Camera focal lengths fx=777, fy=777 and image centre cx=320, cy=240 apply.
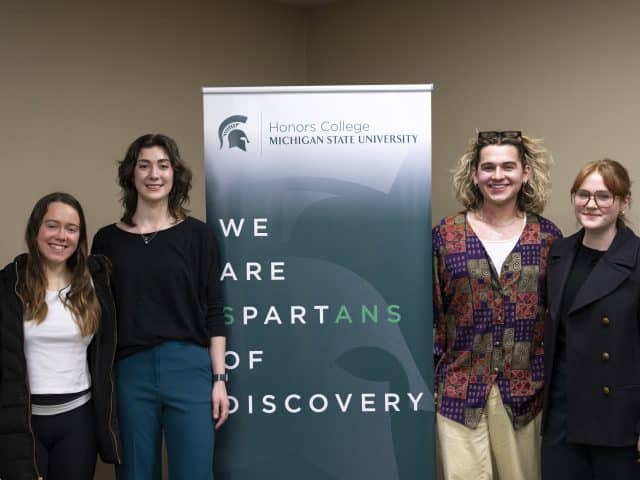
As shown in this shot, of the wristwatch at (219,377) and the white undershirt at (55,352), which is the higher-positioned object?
the white undershirt at (55,352)

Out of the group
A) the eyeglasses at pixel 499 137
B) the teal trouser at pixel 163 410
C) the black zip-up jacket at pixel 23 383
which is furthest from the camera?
the eyeglasses at pixel 499 137

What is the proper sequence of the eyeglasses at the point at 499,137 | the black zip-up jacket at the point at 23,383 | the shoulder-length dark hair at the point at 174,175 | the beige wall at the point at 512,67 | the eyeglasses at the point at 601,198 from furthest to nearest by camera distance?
the beige wall at the point at 512,67, the eyeglasses at the point at 499,137, the shoulder-length dark hair at the point at 174,175, the eyeglasses at the point at 601,198, the black zip-up jacket at the point at 23,383

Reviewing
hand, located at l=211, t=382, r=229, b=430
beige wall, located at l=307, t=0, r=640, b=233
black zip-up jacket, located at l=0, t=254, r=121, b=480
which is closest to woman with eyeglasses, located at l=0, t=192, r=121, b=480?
black zip-up jacket, located at l=0, t=254, r=121, b=480

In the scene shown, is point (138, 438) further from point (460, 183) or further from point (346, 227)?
point (460, 183)

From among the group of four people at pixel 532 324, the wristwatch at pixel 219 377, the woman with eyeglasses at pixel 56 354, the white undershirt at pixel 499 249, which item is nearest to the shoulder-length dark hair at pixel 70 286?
the woman with eyeglasses at pixel 56 354

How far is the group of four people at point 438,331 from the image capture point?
8.09 feet

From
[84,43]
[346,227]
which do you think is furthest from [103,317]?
[84,43]

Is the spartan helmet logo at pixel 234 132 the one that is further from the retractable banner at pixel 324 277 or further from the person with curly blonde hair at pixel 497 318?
the person with curly blonde hair at pixel 497 318

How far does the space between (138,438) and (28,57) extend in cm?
213

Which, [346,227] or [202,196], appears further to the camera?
[202,196]

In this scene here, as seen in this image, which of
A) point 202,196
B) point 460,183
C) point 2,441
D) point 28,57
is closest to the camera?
point 2,441

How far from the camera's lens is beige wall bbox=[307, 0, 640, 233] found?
12.3 ft

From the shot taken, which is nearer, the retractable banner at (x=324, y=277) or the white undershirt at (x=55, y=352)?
the white undershirt at (x=55, y=352)

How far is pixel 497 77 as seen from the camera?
4.18 metres
